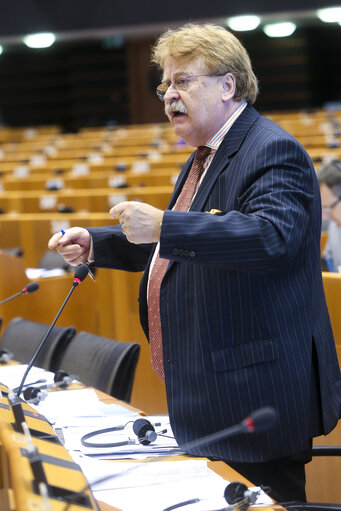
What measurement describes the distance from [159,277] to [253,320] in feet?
0.92

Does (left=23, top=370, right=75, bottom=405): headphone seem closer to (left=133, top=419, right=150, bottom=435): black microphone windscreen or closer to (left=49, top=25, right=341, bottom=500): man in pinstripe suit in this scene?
(left=133, top=419, right=150, bottom=435): black microphone windscreen

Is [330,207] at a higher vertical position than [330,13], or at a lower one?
lower

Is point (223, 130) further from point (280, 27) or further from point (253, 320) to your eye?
point (280, 27)

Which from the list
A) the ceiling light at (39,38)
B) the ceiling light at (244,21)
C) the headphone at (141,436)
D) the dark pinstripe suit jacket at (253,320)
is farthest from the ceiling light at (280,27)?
the headphone at (141,436)

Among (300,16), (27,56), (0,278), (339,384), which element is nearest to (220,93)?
(339,384)

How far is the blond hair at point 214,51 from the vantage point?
172 centimetres

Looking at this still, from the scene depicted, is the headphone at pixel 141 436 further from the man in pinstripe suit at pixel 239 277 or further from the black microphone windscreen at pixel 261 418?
the black microphone windscreen at pixel 261 418

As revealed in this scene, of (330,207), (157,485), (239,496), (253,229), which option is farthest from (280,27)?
(239,496)

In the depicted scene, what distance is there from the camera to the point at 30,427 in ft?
5.01

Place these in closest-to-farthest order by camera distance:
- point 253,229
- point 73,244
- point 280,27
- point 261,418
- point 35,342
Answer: point 261,418, point 253,229, point 73,244, point 35,342, point 280,27

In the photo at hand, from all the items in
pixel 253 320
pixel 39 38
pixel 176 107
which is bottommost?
pixel 253 320

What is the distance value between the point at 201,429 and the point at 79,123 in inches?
638

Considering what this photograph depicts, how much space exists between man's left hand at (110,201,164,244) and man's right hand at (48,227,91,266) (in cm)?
42

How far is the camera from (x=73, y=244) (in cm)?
195
